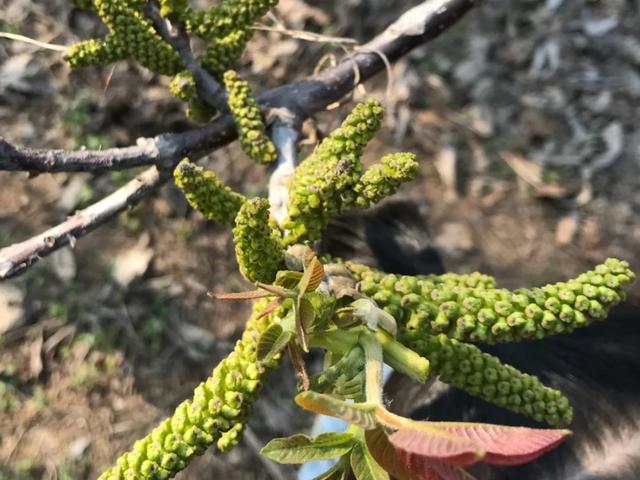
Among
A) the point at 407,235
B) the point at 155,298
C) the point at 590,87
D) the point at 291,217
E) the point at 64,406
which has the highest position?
the point at 291,217

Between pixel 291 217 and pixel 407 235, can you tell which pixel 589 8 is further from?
pixel 291 217

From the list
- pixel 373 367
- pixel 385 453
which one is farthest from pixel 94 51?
pixel 385 453

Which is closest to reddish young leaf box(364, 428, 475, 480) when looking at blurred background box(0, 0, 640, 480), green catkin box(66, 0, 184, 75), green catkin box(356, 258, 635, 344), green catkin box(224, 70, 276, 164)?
green catkin box(356, 258, 635, 344)

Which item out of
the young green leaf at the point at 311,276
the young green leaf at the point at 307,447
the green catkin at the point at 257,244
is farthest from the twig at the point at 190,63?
the young green leaf at the point at 307,447

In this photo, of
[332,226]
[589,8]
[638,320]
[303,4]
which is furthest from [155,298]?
[589,8]

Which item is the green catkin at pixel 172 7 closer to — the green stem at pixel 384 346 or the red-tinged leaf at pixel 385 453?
the green stem at pixel 384 346

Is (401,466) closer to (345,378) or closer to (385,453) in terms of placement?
(385,453)
